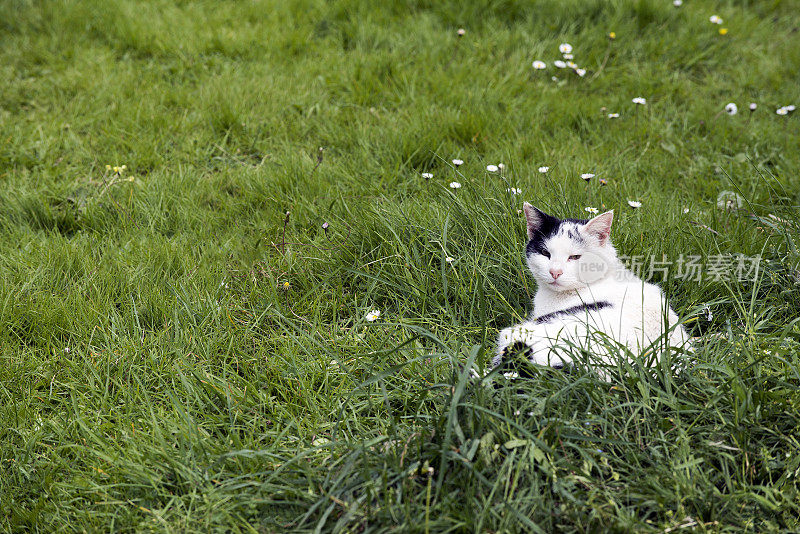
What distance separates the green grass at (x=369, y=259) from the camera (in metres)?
1.87

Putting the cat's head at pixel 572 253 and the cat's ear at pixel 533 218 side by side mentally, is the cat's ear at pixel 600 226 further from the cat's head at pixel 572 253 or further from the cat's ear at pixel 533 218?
the cat's ear at pixel 533 218

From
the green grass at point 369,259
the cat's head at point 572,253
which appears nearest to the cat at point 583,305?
the cat's head at point 572,253

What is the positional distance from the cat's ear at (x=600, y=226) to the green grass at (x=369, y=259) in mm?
405

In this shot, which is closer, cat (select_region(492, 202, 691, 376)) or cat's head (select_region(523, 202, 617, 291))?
cat (select_region(492, 202, 691, 376))

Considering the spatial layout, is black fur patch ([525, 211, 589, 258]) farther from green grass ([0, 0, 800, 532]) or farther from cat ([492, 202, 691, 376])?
green grass ([0, 0, 800, 532])

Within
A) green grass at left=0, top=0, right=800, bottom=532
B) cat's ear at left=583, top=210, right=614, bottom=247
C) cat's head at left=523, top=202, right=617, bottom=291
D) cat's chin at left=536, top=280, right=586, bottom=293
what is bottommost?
green grass at left=0, top=0, right=800, bottom=532

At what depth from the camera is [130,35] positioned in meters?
5.11

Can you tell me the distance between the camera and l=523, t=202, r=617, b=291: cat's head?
2.42m

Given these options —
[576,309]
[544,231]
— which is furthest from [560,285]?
[544,231]

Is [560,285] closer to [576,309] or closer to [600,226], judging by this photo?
[576,309]

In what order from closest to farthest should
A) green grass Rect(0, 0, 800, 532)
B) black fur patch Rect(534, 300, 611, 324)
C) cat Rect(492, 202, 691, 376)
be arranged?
green grass Rect(0, 0, 800, 532), cat Rect(492, 202, 691, 376), black fur patch Rect(534, 300, 611, 324)

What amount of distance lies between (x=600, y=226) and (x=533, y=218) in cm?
27

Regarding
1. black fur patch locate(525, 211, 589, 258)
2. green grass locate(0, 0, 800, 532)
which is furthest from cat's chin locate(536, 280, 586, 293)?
green grass locate(0, 0, 800, 532)

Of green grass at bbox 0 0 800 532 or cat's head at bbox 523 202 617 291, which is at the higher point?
cat's head at bbox 523 202 617 291
